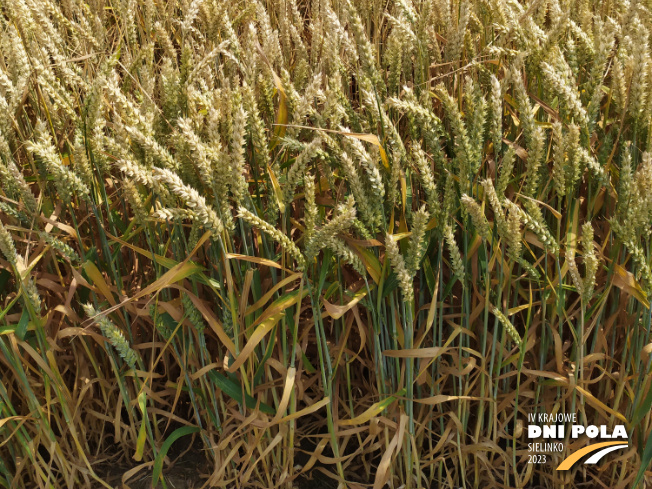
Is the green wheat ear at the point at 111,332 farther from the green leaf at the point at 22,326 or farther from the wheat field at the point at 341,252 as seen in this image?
the green leaf at the point at 22,326

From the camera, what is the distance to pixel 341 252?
984mm

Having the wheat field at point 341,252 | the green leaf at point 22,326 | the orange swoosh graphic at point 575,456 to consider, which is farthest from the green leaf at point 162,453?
the orange swoosh graphic at point 575,456

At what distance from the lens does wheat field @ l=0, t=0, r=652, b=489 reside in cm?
102

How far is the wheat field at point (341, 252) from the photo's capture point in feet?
3.33

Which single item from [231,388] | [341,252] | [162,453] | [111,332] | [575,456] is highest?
[341,252]

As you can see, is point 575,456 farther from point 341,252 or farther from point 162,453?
point 162,453

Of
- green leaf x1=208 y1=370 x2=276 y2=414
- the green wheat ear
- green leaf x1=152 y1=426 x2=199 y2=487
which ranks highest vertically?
the green wheat ear

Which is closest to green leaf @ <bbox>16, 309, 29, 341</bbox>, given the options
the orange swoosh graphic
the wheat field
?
the wheat field

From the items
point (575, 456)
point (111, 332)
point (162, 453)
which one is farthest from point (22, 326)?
point (575, 456)

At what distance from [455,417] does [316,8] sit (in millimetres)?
1100

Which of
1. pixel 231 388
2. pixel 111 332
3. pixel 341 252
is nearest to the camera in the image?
pixel 341 252

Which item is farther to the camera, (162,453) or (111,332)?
(162,453)

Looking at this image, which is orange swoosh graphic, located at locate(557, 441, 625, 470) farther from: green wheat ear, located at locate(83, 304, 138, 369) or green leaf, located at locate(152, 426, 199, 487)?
green wheat ear, located at locate(83, 304, 138, 369)

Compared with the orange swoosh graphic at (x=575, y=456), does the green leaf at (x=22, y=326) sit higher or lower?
higher
